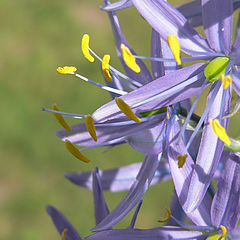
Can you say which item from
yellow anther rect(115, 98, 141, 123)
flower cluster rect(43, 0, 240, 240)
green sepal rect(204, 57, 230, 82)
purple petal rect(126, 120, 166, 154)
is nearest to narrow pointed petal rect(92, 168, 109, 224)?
flower cluster rect(43, 0, 240, 240)

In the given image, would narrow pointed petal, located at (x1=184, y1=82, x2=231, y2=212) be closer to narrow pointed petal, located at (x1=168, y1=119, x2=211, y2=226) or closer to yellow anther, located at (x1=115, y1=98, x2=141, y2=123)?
narrow pointed petal, located at (x1=168, y1=119, x2=211, y2=226)

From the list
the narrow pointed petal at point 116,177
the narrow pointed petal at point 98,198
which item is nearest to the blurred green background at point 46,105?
the narrow pointed petal at point 116,177

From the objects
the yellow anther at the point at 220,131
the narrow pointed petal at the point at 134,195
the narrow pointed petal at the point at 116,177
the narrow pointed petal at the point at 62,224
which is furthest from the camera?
the narrow pointed petal at the point at 116,177

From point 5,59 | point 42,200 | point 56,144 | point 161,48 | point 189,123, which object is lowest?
point 42,200

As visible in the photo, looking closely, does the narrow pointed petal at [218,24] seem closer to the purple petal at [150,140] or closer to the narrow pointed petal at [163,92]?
the narrow pointed petal at [163,92]

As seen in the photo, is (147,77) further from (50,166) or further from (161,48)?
(50,166)

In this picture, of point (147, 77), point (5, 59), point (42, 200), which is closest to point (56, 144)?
point (42, 200)

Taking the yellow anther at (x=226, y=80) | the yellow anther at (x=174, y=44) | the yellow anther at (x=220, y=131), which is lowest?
the yellow anther at (x=220, y=131)
